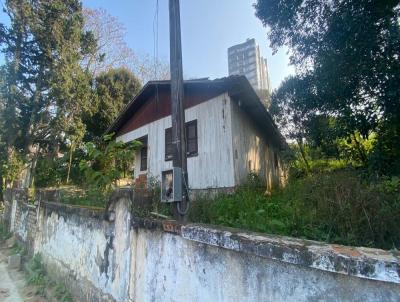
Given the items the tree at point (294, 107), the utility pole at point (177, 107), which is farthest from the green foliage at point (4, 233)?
the tree at point (294, 107)

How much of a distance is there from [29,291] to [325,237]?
6.11 m

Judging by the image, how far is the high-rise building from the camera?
150ft

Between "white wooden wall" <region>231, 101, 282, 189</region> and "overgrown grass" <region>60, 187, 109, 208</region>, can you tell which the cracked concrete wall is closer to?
"overgrown grass" <region>60, 187, 109, 208</region>

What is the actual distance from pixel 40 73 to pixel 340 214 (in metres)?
18.0

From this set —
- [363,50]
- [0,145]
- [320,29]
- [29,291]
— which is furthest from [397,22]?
[0,145]

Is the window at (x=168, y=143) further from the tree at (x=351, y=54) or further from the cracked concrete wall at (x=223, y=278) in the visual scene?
the cracked concrete wall at (x=223, y=278)

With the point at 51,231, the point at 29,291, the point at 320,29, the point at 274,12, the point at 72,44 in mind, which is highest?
the point at 72,44

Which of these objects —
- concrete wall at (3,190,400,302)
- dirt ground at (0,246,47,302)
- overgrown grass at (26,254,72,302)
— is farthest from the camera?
dirt ground at (0,246,47,302)

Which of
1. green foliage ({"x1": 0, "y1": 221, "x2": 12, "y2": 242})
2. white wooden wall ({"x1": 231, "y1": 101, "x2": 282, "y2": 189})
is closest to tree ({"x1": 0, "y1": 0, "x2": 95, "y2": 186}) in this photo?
green foliage ({"x1": 0, "y1": 221, "x2": 12, "y2": 242})

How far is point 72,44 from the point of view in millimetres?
16859

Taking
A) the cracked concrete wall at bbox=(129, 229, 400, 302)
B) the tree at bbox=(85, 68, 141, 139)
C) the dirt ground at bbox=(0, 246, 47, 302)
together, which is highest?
the tree at bbox=(85, 68, 141, 139)

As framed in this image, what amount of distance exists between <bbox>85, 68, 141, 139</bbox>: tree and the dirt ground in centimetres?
1253

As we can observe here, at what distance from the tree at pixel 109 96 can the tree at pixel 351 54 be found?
1364 cm

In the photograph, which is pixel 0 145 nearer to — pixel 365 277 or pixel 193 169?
pixel 193 169
